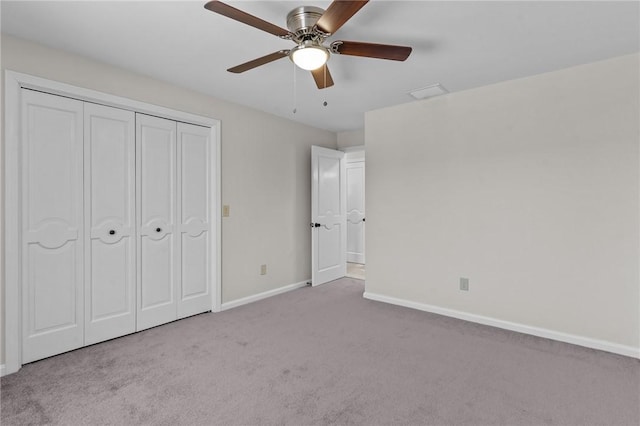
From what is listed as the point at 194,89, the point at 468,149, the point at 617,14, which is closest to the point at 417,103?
the point at 468,149

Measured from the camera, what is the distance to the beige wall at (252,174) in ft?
9.06

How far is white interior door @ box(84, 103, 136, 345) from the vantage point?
2.68m

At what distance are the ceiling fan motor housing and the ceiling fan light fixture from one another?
0.04m

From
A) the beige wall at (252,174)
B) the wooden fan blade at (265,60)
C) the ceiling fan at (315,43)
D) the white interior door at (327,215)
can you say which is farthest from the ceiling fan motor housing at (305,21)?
the white interior door at (327,215)

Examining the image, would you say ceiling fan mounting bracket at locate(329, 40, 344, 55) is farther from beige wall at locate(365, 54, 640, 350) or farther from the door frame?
the door frame

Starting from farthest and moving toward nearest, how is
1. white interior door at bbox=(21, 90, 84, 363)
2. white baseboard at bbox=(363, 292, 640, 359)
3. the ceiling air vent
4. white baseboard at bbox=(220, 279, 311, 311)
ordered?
white baseboard at bbox=(220, 279, 311, 311)
the ceiling air vent
white baseboard at bbox=(363, 292, 640, 359)
white interior door at bbox=(21, 90, 84, 363)

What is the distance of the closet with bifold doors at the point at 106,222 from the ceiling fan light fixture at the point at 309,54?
1826mm

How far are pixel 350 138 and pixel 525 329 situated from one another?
3394 mm

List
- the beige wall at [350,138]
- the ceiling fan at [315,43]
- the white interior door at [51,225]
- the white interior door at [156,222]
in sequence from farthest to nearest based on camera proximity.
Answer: the beige wall at [350,138] < the white interior door at [156,222] < the white interior door at [51,225] < the ceiling fan at [315,43]

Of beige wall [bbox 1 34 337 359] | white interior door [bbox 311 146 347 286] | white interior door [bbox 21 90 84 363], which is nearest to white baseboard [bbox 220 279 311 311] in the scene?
→ beige wall [bbox 1 34 337 359]

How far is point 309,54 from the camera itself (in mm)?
1893

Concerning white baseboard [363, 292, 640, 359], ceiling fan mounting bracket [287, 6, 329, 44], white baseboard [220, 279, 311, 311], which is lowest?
white baseboard [363, 292, 640, 359]

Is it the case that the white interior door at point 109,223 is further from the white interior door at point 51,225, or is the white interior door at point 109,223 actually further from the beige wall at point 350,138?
the beige wall at point 350,138

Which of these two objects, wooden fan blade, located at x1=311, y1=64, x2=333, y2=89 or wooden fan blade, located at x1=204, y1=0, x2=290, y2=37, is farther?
wooden fan blade, located at x1=311, y1=64, x2=333, y2=89
